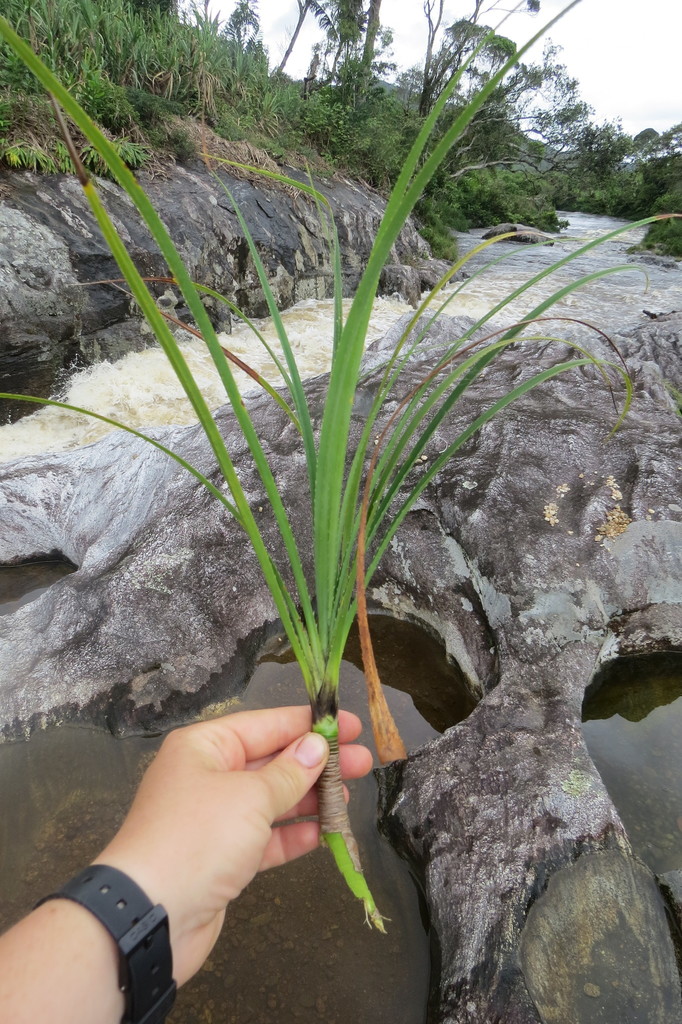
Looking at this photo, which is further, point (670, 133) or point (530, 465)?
point (670, 133)

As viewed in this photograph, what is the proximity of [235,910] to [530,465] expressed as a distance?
1.87 meters

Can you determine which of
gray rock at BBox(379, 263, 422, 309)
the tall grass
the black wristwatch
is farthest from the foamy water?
the tall grass

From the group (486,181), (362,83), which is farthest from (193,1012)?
(486,181)

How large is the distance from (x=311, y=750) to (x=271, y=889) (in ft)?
1.80

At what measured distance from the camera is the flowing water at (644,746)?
153 cm

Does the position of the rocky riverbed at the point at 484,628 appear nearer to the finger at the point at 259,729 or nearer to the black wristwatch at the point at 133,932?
the finger at the point at 259,729

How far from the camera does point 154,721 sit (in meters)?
1.84

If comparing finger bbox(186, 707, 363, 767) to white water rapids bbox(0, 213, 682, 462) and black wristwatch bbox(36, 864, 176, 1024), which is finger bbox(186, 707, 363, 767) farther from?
white water rapids bbox(0, 213, 682, 462)

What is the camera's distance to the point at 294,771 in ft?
3.71

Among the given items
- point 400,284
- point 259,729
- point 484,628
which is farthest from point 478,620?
point 400,284

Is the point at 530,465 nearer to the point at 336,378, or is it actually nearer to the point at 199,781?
the point at 336,378

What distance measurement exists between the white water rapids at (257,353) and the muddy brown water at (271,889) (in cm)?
154

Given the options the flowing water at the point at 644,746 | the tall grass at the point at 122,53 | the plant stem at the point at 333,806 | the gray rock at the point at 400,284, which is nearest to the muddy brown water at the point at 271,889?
the plant stem at the point at 333,806

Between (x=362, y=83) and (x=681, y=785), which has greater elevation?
(x=362, y=83)
